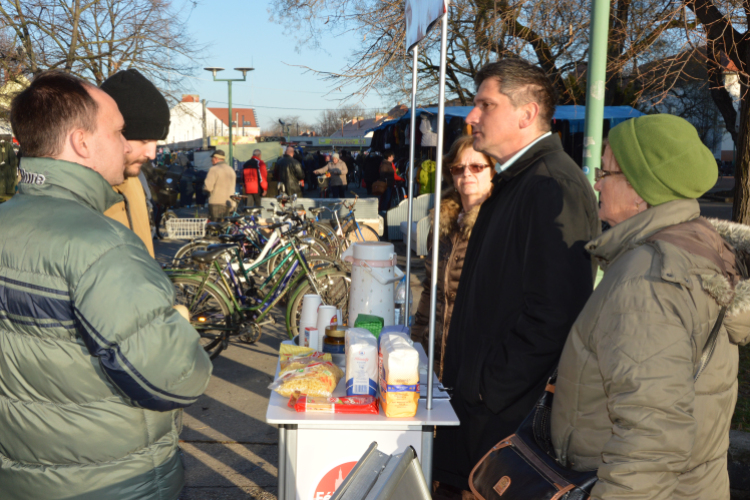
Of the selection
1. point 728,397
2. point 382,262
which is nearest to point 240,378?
point 382,262

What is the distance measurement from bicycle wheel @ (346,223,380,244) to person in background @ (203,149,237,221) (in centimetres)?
266

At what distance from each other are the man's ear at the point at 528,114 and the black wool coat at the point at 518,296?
0.10 metres

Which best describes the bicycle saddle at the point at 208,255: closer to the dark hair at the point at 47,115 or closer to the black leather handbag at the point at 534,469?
the dark hair at the point at 47,115

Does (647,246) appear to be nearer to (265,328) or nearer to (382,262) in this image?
(382,262)

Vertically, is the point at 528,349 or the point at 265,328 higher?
the point at 528,349

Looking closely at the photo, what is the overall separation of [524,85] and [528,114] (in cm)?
11

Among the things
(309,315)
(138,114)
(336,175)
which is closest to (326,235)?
(309,315)

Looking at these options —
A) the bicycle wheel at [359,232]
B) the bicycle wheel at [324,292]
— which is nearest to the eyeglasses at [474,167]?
the bicycle wheel at [324,292]

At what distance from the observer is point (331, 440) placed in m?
2.10

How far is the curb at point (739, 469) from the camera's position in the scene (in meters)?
3.65

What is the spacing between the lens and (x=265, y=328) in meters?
7.57

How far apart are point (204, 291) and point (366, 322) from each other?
A: 387 cm

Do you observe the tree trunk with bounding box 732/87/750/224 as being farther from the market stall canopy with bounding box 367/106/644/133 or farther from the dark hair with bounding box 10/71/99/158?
the dark hair with bounding box 10/71/99/158

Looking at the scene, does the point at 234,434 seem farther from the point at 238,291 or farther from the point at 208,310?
the point at 238,291
